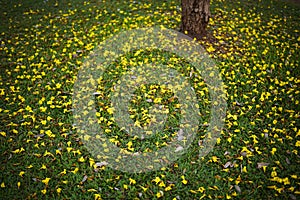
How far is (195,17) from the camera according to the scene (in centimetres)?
476

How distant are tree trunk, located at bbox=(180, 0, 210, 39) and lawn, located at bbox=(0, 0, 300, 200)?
0.28m

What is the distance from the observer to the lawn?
9.41 feet

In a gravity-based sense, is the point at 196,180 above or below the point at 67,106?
below

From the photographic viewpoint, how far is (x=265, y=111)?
142 inches

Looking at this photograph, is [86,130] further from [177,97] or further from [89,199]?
[177,97]

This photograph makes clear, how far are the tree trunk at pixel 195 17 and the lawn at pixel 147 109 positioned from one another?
28cm

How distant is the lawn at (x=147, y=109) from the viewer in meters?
2.87

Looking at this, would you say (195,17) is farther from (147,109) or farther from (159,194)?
(159,194)

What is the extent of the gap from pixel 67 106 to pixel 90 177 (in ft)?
4.00

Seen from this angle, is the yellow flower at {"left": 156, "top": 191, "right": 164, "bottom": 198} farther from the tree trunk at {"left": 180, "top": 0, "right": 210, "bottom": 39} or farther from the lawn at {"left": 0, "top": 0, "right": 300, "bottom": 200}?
the tree trunk at {"left": 180, "top": 0, "right": 210, "bottom": 39}

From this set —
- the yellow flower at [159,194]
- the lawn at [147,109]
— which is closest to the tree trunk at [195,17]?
the lawn at [147,109]

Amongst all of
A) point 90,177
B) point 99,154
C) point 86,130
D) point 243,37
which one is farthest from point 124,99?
point 243,37

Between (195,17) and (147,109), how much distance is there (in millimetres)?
2091

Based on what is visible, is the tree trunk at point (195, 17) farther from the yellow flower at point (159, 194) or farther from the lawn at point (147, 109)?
the yellow flower at point (159, 194)
